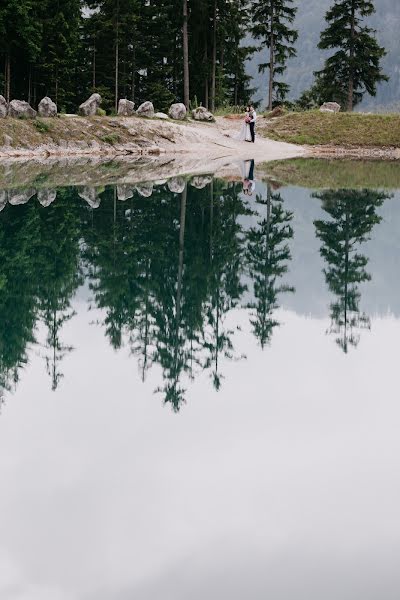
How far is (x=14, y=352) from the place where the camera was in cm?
925

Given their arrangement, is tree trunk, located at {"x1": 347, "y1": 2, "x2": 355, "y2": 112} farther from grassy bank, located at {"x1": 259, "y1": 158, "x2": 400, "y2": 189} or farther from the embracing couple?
grassy bank, located at {"x1": 259, "y1": 158, "x2": 400, "y2": 189}

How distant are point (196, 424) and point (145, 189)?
68.9ft

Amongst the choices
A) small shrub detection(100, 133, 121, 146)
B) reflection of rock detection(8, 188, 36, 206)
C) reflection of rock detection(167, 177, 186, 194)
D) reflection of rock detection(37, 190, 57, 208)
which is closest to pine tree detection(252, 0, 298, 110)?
small shrub detection(100, 133, 121, 146)

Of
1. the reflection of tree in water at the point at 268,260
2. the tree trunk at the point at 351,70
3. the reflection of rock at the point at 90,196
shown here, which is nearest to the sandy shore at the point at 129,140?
the tree trunk at the point at 351,70

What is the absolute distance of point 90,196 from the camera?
82.7ft

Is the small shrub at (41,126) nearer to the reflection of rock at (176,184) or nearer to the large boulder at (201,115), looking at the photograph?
the large boulder at (201,115)

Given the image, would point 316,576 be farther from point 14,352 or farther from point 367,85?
point 367,85

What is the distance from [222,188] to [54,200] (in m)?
6.77

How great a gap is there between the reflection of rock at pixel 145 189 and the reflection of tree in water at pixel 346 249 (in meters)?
5.82

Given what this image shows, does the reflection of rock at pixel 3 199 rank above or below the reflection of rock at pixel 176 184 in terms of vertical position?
below

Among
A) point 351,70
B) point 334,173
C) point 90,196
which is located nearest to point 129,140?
point 334,173

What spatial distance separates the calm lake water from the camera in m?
4.59

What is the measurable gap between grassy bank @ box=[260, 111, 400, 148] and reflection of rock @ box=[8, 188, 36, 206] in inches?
1253

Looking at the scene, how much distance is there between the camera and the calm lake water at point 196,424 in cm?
459
